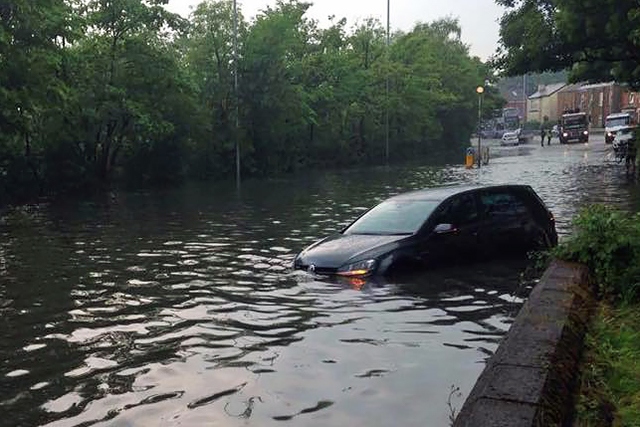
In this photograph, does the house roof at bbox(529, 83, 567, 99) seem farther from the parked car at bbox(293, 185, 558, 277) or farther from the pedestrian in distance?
the parked car at bbox(293, 185, 558, 277)

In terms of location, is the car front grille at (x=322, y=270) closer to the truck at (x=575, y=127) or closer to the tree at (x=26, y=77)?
the tree at (x=26, y=77)

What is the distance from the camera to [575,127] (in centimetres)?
7012

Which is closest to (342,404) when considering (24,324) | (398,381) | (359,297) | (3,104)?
(398,381)

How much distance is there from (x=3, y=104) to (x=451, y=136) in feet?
193

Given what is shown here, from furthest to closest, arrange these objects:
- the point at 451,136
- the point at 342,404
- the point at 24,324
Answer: the point at 451,136 → the point at 24,324 → the point at 342,404

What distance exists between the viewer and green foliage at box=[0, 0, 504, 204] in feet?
87.8

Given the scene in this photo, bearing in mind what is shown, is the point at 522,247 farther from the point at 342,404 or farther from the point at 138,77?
the point at 138,77

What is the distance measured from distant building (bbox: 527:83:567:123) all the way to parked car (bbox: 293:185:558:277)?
133159 millimetres

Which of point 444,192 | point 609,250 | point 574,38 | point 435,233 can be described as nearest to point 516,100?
point 574,38

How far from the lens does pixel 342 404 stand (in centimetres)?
525

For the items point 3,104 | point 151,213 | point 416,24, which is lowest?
point 151,213

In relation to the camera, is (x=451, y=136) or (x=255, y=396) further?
(x=451, y=136)

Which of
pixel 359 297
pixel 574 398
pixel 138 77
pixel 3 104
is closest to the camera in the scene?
pixel 574 398

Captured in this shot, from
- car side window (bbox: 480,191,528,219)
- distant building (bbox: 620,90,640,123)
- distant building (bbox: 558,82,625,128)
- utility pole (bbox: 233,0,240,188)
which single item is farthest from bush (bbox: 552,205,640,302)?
distant building (bbox: 558,82,625,128)
